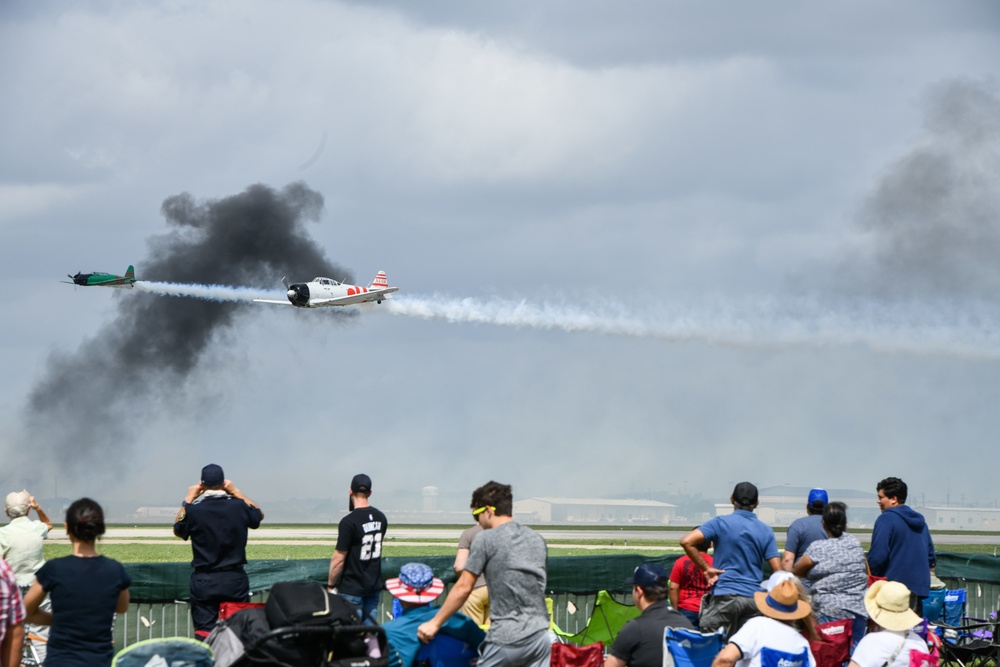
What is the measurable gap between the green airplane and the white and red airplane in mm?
7456

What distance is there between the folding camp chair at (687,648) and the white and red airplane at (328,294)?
1733 inches

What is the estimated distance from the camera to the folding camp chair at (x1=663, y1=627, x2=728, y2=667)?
6.99 metres

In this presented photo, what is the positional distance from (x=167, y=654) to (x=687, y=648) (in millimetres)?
3148

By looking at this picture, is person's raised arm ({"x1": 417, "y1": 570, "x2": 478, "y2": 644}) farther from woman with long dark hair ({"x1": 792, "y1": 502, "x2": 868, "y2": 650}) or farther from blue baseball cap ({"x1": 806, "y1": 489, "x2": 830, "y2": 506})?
blue baseball cap ({"x1": 806, "y1": 489, "x2": 830, "y2": 506})

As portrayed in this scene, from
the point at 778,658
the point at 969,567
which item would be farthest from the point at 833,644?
the point at 969,567

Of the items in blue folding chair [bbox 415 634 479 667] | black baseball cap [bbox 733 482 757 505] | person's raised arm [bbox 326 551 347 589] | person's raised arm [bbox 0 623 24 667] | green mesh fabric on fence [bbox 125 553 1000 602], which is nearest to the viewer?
person's raised arm [bbox 0 623 24 667]

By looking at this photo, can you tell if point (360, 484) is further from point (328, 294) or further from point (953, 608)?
point (328, 294)

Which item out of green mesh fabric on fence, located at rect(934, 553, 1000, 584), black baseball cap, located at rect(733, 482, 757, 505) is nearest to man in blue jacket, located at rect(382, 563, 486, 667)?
black baseball cap, located at rect(733, 482, 757, 505)

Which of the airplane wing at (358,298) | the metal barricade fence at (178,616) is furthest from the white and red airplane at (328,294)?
the metal barricade fence at (178,616)

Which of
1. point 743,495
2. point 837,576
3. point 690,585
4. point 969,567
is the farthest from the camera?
point 969,567

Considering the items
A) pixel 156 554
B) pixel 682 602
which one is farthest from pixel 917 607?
pixel 156 554

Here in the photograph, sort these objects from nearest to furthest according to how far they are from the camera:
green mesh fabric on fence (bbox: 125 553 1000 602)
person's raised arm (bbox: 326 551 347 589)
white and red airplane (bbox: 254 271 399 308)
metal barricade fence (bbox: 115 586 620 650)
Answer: person's raised arm (bbox: 326 551 347 589)
green mesh fabric on fence (bbox: 125 553 1000 602)
metal barricade fence (bbox: 115 586 620 650)
white and red airplane (bbox: 254 271 399 308)

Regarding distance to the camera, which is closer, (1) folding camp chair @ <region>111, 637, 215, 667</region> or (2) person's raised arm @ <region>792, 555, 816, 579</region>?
(1) folding camp chair @ <region>111, 637, 215, 667</region>

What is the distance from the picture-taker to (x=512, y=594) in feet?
23.9
